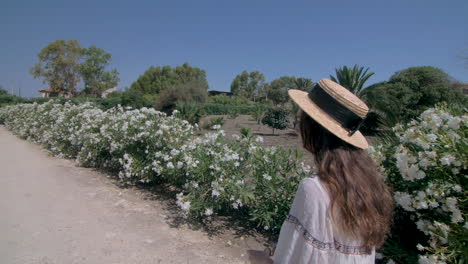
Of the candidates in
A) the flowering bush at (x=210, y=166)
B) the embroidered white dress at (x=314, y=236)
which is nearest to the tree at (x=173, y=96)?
the flowering bush at (x=210, y=166)

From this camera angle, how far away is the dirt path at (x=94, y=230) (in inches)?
111

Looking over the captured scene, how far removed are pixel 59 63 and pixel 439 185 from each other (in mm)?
57345

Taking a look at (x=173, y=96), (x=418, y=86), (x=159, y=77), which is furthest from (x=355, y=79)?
(x=159, y=77)

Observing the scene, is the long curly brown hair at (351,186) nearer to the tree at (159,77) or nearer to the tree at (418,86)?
the tree at (418,86)

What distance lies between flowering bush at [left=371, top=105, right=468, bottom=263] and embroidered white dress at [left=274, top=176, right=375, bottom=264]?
0.86 metres

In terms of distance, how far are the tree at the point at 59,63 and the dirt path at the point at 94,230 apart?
170 ft

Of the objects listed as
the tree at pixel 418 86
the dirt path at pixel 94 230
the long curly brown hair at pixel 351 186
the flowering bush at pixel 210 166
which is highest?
the tree at pixel 418 86

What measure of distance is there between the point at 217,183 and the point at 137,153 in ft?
7.79

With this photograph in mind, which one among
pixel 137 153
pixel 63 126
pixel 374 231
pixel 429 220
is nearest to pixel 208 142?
pixel 137 153

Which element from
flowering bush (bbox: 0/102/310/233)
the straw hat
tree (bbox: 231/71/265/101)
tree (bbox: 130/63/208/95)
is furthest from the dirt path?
tree (bbox: 231/71/265/101)

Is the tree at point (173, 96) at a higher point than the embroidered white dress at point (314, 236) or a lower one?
higher

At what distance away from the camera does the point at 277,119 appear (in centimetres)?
1644

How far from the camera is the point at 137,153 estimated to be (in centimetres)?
501

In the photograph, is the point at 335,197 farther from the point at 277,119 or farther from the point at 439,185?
the point at 277,119
